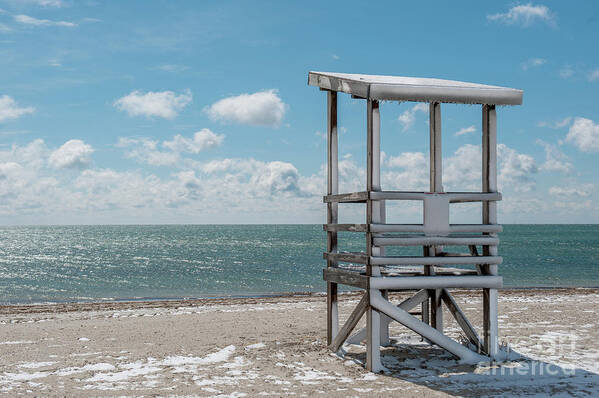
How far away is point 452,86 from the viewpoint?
25.5 ft

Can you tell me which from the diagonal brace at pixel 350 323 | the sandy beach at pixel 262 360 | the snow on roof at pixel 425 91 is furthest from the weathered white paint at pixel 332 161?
the sandy beach at pixel 262 360

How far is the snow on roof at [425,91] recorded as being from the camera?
7461 mm

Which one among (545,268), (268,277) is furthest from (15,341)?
(545,268)

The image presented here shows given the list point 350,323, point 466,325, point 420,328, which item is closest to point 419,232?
point 420,328

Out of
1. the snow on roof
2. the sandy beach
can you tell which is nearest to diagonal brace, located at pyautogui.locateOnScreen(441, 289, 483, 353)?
the sandy beach

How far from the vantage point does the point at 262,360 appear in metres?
8.32

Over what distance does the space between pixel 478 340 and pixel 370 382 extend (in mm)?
2271

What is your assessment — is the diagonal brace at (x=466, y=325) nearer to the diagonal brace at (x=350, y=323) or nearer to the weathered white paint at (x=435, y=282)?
the weathered white paint at (x=435, y=282)

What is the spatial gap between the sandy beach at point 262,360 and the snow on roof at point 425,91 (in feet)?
11.7

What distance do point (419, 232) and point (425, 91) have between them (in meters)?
1.84

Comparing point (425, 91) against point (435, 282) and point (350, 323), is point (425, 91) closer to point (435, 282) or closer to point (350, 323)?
point (435, 282)

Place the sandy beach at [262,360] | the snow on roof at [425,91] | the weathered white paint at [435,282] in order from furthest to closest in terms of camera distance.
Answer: the weathered white paint at [435,282] → the snow on roof at [425,91] → the sandy beach at [262,360]

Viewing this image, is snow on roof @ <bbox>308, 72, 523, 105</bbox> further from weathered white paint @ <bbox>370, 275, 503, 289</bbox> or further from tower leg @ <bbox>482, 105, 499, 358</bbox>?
weathered white paint @ <bbox>370, 275, 503, 289</bbox>

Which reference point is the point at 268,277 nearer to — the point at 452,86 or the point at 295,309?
the point at 295,309
